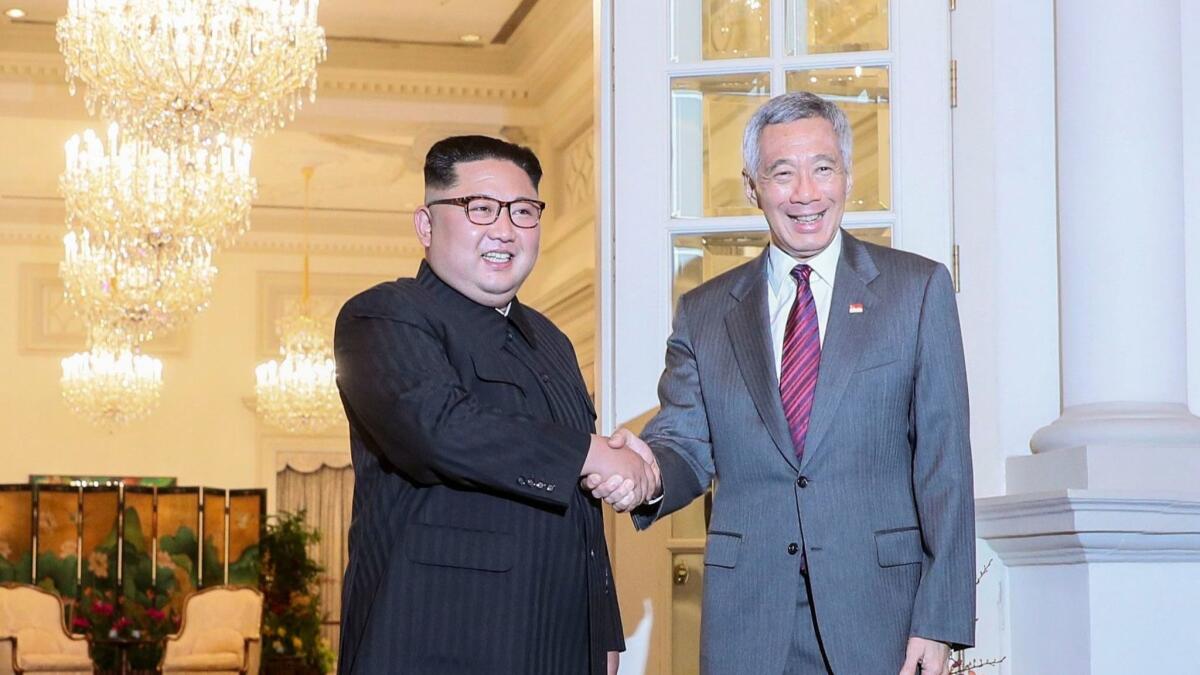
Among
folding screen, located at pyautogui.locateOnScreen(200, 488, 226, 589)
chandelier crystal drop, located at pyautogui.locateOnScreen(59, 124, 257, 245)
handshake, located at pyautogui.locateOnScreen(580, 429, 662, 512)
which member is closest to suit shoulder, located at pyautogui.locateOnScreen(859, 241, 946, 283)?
handshake, located at pyautogui.locateOnScreen(580, 429, 662, 512)

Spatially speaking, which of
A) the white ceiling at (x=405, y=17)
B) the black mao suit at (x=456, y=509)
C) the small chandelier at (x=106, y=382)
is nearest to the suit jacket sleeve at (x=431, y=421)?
the black mao suit at (x=456, y=509)

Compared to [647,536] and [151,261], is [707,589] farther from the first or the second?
[151,261]

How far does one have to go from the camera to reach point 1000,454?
3.68 m

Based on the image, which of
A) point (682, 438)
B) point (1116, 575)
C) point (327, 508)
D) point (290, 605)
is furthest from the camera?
point (327, 508)

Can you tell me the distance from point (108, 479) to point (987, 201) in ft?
42.6

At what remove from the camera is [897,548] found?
2.47m

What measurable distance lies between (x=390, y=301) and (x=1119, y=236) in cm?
179

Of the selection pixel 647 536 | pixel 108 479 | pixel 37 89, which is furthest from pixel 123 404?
pixel 647 536

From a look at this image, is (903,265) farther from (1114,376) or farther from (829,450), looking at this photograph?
(1114,376)

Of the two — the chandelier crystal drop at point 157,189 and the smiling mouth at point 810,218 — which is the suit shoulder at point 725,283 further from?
the chandelier crystal drop at point 157,189

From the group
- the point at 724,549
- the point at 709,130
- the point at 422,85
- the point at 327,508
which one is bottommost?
the point at 327,508

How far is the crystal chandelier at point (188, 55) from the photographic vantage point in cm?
749

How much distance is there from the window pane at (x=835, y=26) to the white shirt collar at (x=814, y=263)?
1264mm

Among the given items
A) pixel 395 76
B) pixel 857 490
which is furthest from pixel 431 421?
pixel 395 76
